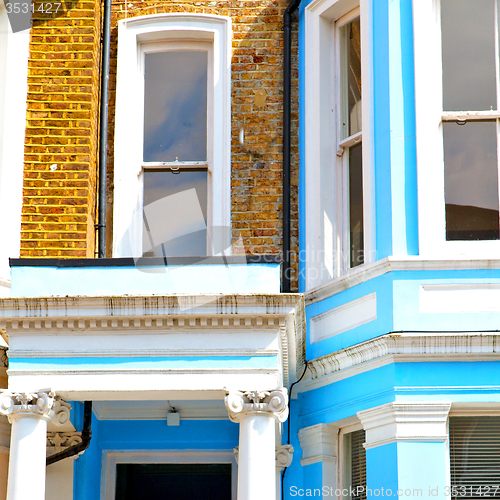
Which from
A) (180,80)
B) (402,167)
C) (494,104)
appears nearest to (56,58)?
(180,80)

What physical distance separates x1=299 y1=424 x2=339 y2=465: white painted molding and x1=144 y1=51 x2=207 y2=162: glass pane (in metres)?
3.22

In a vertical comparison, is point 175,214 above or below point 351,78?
below

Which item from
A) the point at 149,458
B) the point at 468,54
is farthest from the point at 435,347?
the point at 149,458

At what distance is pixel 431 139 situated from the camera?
25.5 ft

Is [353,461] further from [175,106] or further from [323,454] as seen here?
[175,106]

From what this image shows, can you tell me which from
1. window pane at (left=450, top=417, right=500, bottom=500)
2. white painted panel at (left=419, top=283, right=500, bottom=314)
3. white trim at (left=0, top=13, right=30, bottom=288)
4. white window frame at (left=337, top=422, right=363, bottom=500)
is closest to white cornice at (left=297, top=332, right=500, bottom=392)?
white painted panel at (left=419, top=283, right=500, bottom=314)

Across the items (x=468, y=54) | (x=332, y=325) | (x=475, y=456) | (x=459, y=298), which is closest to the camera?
(x=475, y=456)

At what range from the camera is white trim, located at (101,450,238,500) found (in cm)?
873

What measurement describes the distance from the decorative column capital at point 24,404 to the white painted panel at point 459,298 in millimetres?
3160

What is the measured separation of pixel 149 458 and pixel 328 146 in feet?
11.8

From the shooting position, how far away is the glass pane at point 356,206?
8.35 metres

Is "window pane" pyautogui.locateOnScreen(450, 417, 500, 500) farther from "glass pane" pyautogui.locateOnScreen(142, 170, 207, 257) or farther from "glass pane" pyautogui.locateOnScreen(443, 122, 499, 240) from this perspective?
"glass pane" pyautogui.locateOnScreen(142, 170, 207, 257)

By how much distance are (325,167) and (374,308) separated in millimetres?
1762

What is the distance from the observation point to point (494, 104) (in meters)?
8.00
